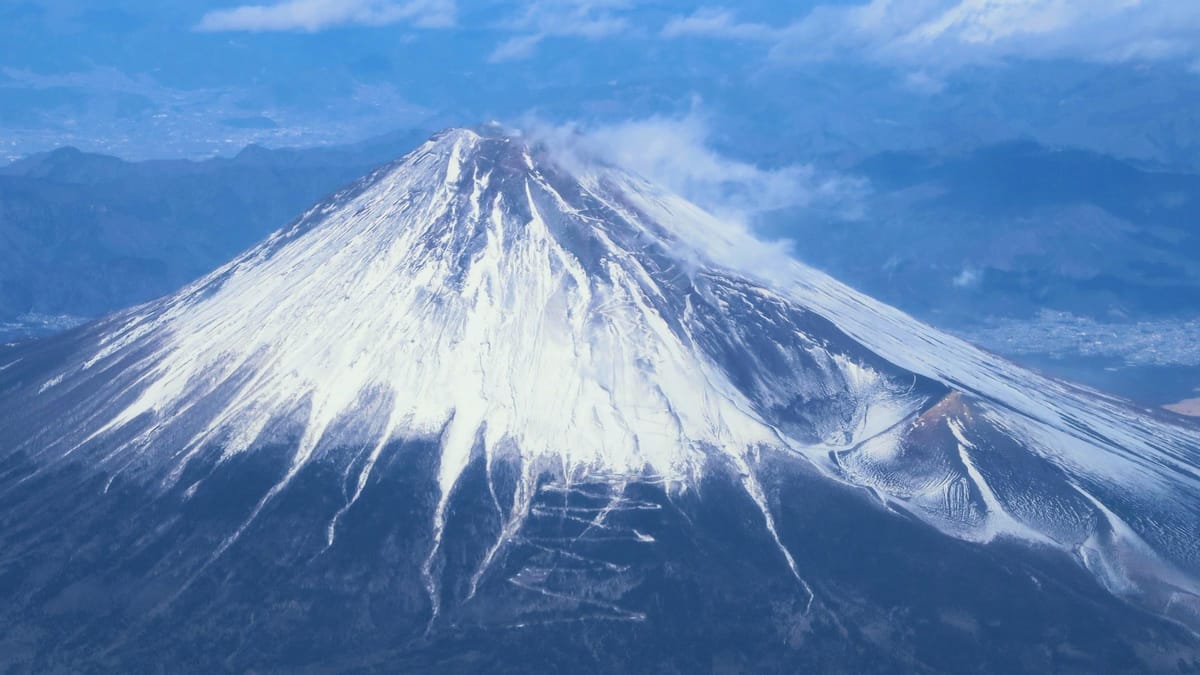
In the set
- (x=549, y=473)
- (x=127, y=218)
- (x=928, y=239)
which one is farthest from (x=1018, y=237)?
(x=549, y=473)

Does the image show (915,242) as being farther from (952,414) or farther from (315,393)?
(315,393)

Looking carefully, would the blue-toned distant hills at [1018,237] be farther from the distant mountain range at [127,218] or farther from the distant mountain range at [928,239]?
the distant mountain range at [127,218]

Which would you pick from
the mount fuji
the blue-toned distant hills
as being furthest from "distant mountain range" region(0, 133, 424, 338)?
the mount fuji

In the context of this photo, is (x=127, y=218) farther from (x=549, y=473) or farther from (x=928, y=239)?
(x=549, y=473)

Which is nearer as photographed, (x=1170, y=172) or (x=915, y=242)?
(x=915, y=242)

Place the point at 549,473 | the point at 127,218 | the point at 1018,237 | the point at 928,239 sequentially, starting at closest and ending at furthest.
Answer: the point at 549,473
the point at 127,218
the point at 1018,237
the point at 928,239

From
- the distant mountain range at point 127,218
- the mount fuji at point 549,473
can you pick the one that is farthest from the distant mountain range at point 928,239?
the mount fuji at point 549,473

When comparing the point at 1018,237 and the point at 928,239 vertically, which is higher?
the point at 928,239

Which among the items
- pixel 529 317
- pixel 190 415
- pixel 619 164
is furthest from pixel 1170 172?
pixel 190 415
